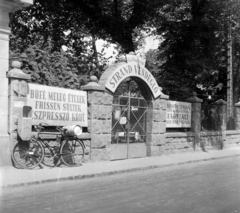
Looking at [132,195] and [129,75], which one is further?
[129,75]

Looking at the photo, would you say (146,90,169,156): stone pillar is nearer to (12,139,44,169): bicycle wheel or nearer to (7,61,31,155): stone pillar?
(12,139,44,169): bicycle wheel

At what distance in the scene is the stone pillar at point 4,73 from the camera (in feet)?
33.8

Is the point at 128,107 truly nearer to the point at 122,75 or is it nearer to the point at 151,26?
the point at 122,75

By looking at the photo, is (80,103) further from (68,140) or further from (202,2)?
(202,2)

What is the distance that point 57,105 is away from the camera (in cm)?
1185

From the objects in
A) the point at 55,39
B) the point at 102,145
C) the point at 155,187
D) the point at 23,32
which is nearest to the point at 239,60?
the point at 55,39

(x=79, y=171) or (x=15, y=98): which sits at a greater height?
(x=15, y=98)

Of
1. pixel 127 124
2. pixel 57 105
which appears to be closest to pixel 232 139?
pixel 127 124

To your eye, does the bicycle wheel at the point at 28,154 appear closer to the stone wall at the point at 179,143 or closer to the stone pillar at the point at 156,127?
the stone pillar at the point at 156,127

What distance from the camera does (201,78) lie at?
21.0 metres

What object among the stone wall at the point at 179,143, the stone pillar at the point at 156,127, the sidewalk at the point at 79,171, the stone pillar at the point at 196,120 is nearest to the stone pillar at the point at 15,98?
the sidewalk at the point at 79,171

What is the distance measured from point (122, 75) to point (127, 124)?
6.06ft

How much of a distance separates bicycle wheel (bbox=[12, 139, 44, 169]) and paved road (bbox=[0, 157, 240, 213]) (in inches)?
72.0

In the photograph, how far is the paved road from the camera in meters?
6.45
